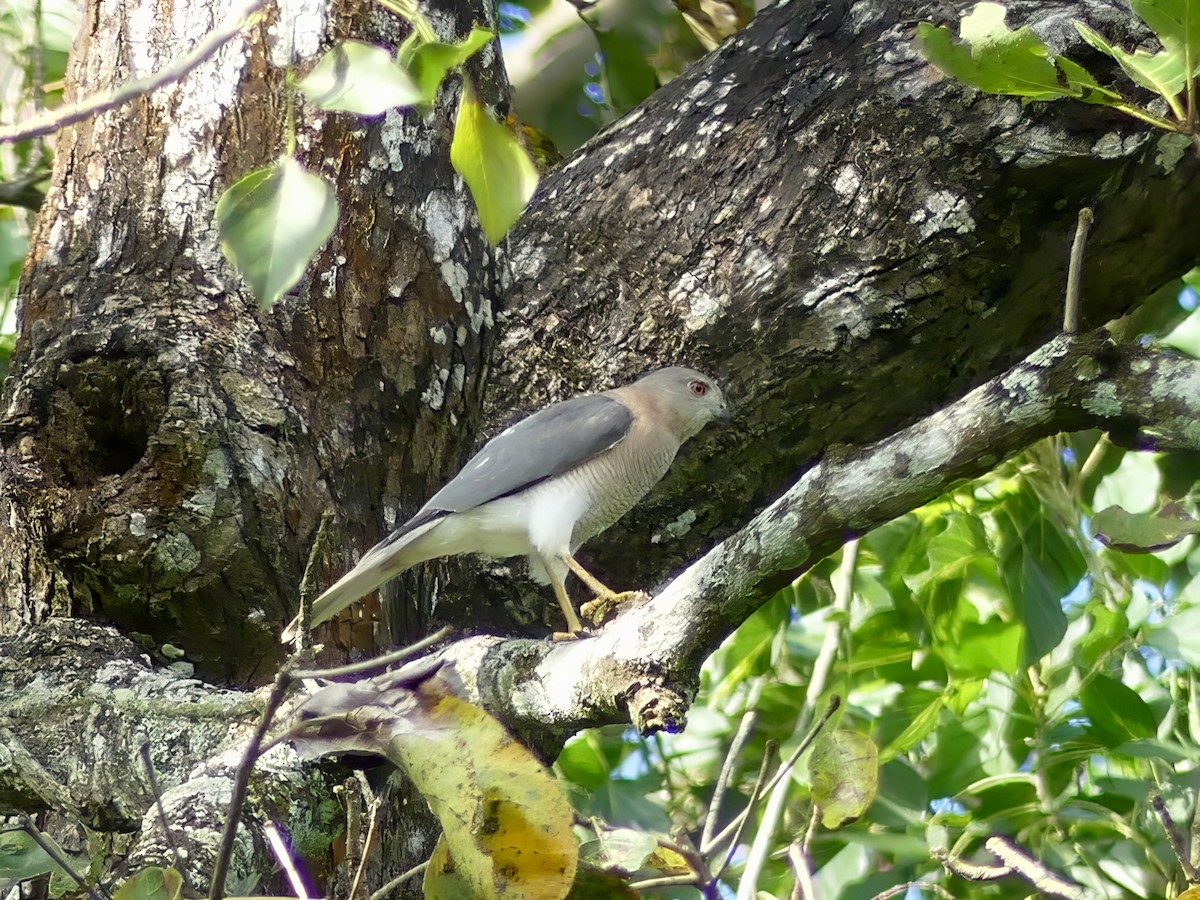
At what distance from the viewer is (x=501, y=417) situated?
301cm

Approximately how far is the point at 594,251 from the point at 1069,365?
153 cm

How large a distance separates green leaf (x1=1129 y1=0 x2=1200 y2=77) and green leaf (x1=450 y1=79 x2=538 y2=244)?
0.93 m

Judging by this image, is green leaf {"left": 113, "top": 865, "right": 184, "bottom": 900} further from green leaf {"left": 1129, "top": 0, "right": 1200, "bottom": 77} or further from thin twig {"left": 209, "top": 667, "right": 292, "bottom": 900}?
green leaf {"left": 1129, "top": 0, "right": 1200, "bottom": 77}

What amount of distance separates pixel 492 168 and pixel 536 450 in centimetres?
165

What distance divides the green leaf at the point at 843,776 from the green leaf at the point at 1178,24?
1098 mm

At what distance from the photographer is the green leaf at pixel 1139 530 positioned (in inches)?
65.8

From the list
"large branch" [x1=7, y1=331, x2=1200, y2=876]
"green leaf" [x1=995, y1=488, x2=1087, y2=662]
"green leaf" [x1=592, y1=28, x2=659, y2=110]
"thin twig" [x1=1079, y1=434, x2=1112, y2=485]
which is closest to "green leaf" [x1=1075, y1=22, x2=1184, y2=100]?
"large branch" [x1=7, y1=331, x2=1200, y2=876]

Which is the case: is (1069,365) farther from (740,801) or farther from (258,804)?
A: (740,801)

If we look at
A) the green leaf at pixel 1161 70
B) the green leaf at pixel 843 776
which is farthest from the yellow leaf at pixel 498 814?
the green leaf at pixel 1161 70

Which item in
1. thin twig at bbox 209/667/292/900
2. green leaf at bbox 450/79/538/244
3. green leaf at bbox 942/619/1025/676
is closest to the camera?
thin twig at bbox 209/667/292/900

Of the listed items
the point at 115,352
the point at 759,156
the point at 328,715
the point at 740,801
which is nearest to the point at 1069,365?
the point at 328,715

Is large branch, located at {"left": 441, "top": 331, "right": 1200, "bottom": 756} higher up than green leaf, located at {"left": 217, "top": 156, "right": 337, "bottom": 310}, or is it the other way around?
green leaf, located at {"left": 217, "top": 156, "right": 337, "bottom": 310}

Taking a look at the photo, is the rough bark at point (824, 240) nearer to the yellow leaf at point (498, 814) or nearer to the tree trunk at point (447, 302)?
the tree trunk at point (447, 302)

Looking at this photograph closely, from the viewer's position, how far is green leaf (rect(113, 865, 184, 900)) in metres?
1.53
